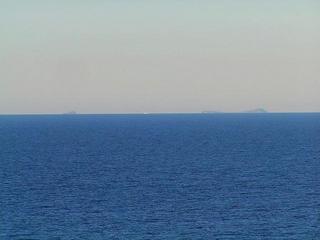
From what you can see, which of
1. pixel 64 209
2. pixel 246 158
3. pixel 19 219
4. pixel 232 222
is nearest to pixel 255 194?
pixel 232 222

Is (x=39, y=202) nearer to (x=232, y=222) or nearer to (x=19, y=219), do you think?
(x=19, y=219)

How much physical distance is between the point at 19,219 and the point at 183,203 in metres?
21.1

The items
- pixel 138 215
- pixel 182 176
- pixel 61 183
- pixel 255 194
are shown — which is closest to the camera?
pixel 138 215

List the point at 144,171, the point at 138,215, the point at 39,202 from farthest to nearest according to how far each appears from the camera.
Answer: the point at 144,171, the point at 39,202, the point at 138,215

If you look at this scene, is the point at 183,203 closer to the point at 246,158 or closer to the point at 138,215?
the point at 138,215

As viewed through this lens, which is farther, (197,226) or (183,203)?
(183,203)

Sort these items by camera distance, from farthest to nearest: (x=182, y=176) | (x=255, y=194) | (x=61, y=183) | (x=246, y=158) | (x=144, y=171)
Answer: (x=246, y=158)
(x=144, y=171)
(x=182, y=176)
(x=61, y=183)
(x=255, y=194)

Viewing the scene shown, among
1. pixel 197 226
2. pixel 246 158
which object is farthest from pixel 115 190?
pixel 246 158

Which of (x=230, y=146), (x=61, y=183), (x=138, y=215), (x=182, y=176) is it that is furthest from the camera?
(x=230, y=146)

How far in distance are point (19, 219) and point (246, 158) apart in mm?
80531

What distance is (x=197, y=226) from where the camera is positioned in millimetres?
66625

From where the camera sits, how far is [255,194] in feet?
283

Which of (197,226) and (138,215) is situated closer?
(197,226)

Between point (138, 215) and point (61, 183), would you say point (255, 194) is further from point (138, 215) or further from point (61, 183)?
point (61, 183)
